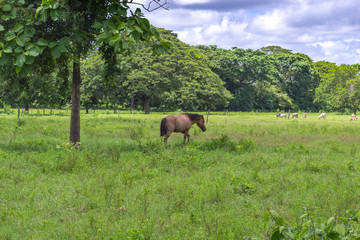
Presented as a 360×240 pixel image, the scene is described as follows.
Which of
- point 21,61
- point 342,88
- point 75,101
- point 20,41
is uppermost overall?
point 342,88

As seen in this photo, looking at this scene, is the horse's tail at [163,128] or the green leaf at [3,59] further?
the horse's tail at [163,128]

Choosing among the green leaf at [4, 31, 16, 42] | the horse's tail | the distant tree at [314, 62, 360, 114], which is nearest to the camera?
the green leaf at [4, 31, 16, 42]

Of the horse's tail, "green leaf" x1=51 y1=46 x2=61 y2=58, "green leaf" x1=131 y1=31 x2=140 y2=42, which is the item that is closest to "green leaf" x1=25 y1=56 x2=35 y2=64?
"green leaf" x1=51 y1=46 x2=61 y2=58

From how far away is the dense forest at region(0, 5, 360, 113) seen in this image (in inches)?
1711

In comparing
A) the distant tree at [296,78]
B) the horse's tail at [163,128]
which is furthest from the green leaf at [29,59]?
the distant tree at [296,78]

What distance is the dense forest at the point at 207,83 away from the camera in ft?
143

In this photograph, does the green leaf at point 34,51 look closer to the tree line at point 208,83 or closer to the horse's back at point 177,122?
the horse's back at point 177,122

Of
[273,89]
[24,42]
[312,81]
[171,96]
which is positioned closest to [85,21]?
[24,42]

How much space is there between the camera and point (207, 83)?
50.5 meters

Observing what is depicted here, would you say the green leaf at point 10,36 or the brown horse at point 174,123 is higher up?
the green leaf at point 10,36

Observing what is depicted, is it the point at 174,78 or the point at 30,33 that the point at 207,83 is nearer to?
the point at 174,78

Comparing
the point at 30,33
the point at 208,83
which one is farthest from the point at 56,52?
the point at 208,83

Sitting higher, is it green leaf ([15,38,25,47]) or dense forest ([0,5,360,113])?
dense forest ([0,5,360,113])

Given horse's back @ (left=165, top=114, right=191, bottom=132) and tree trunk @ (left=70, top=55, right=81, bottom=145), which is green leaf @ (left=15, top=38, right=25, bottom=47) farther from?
horse's back @ (left=165, top=114, right=191, bottom=132)
